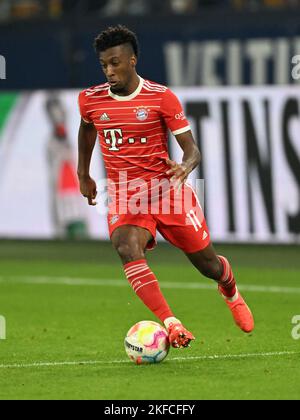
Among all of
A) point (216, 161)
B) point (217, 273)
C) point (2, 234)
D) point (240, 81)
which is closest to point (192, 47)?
point (240, 81)

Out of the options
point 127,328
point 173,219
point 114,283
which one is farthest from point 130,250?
point 114,283

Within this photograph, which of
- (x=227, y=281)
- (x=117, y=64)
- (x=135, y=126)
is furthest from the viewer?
(x=227, y=281)

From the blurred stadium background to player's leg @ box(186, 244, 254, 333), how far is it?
4747mm

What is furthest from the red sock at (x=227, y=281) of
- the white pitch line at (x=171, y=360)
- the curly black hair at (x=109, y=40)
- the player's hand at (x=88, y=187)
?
the curly black hair at (x=109, y=40)

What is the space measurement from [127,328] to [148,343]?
2.55m

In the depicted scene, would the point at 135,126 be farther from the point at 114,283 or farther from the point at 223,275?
the point at 114,283

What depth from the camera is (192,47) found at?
70.6 feet

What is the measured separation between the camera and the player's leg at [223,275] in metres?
9.79

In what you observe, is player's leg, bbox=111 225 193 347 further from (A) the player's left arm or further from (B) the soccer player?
(A) the player's left arm

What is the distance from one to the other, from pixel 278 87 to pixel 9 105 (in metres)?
4.99

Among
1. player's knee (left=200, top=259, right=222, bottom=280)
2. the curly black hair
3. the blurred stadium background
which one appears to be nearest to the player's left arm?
the curly black hair

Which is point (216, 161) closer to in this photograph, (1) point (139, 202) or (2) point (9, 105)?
(2) point (9, 105)

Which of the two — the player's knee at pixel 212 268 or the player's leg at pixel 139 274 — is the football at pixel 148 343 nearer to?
the player's leg at pixel 139 274

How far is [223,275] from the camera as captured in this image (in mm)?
10008
